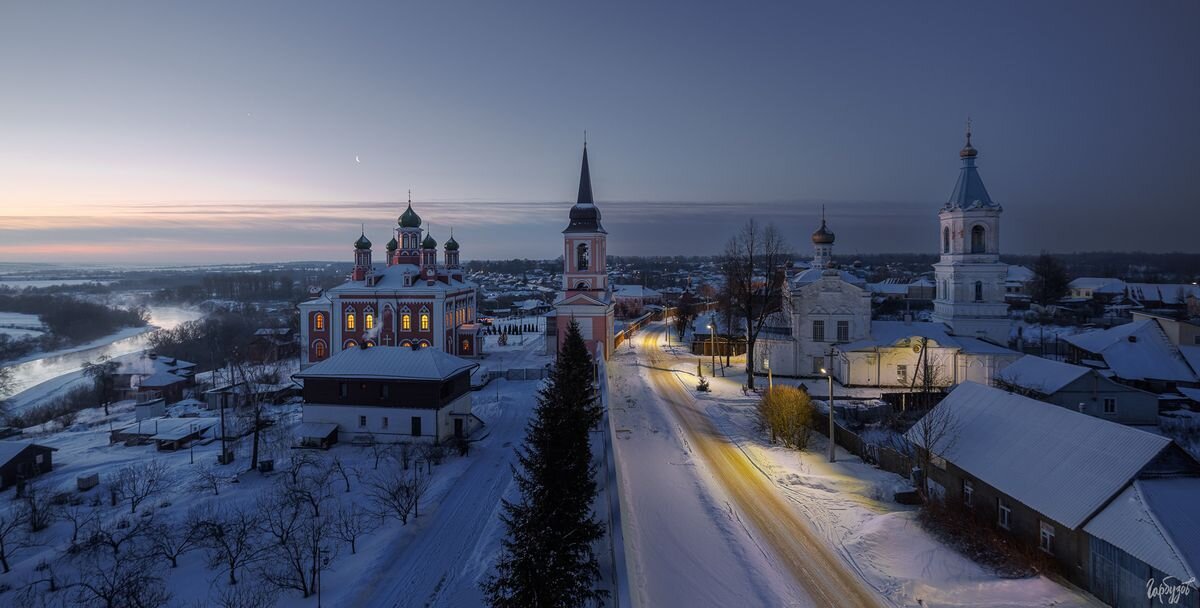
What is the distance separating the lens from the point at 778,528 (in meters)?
15.4

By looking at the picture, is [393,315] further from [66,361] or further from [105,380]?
[66,361]

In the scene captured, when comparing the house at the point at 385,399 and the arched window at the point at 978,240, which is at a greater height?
the arched window at the point at 978,240

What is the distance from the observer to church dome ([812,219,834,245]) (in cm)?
4262

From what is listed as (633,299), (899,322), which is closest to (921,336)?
(899,322)

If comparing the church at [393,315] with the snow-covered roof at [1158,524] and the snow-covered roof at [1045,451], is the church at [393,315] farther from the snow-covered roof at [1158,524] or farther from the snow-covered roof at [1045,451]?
the snow-covered roof at [1158,524]

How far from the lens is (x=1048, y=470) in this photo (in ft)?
44.5

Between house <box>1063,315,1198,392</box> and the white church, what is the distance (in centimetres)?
527

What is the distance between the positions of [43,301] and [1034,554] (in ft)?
452

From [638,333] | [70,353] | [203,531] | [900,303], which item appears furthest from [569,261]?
[70,353]

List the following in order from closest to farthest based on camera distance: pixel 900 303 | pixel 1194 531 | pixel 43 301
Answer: pixel 1194 531, pixel 900 303, pixel 43 301

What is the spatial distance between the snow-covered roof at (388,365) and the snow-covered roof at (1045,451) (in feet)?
63.1

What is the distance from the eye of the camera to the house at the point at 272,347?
53094 mm

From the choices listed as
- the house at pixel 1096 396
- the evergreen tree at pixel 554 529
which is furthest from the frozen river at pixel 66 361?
the house at pixel 1096 396

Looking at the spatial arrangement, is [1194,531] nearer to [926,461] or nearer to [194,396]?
[926,461]
